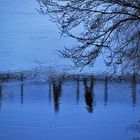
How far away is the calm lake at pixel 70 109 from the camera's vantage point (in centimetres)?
1329

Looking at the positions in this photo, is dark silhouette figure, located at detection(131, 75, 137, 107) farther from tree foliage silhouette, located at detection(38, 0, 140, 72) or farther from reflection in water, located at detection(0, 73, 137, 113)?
tree foliage silhouette, located at detection(38, 0, 140, 72)

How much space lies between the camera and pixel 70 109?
52.6 feet

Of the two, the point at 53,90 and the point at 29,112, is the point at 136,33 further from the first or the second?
the point at 53,90

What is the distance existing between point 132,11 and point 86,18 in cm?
140

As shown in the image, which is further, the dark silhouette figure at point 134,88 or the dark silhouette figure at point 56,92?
the dark silhouette figure at point 134,88

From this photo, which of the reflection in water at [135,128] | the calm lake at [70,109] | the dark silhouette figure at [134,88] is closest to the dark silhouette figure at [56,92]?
the calm lake at [70,109]

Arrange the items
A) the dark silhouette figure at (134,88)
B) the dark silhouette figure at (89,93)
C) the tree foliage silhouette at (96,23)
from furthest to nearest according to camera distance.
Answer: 1. the dark silhouette figure at (134,88)
2. the dark silhouette figure at (89,93)
3. the tree foliage silhouette at (96,23)

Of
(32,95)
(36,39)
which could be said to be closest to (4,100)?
(32,95)

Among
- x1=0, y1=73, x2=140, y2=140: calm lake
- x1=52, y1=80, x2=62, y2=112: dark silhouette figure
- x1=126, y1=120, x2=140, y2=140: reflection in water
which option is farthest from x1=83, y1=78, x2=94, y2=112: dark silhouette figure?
x1=126, y1=120, x2=140, y2=140: reflection in water

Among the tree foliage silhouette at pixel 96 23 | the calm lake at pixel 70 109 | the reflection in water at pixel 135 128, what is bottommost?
the reflection in water at pixel 135 128

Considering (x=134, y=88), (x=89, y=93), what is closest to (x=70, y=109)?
(x=89, y=93)

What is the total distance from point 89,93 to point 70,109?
2.88 m

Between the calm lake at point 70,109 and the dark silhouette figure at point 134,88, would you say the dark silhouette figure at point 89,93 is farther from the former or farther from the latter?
the dark silhouette figure at point 134,88

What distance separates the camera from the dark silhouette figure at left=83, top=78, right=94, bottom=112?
16656mm
